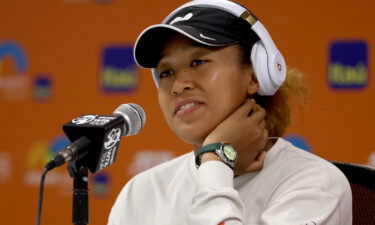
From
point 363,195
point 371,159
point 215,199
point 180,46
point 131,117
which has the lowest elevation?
point 371,159

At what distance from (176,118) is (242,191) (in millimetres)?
276

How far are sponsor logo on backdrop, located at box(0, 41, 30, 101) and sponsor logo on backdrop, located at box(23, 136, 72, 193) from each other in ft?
1.00

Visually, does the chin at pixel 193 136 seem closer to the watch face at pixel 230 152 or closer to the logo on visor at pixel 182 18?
the watch face at pixel 230 152

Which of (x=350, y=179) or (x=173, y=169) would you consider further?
(x=173, y=169)

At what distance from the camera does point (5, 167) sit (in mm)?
3377

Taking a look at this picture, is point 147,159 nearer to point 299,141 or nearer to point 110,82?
point 110,82

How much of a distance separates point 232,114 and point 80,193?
0.52m

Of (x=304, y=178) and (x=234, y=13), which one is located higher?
(x=234, y=13)

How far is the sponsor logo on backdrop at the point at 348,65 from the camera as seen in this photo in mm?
2828

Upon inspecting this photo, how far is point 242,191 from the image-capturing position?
5.57 feet

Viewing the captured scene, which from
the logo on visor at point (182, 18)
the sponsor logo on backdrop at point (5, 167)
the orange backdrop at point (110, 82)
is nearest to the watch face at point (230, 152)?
the logo on visor at point (182, 18)

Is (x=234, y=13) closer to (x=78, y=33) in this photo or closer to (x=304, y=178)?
(x=304, y=178)

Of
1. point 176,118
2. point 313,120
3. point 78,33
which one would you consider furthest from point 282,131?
point 78,33

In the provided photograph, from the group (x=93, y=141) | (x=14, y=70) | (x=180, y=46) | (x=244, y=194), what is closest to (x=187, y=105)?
(x=180, y=46)
